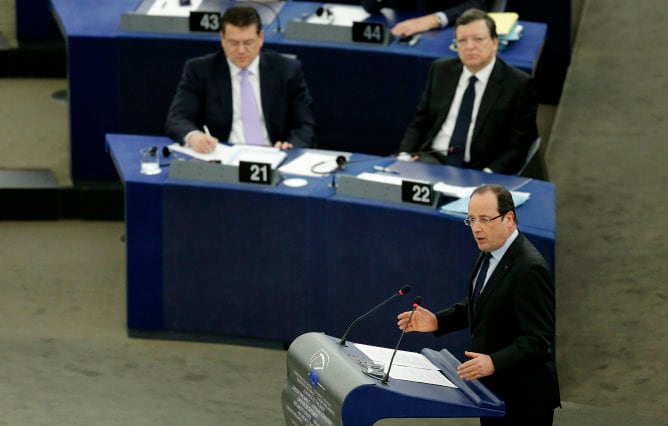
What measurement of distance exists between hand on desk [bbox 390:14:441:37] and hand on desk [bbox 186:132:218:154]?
4.59 ft

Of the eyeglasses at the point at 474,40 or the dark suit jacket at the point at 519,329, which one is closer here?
the dark suit jacket at the point at 519,329

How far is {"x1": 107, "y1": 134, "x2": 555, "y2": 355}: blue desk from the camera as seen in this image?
6168 mm

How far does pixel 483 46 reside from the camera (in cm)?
673

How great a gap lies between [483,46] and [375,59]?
3.23 feet

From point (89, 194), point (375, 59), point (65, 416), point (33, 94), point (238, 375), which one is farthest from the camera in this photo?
point (33, 94)

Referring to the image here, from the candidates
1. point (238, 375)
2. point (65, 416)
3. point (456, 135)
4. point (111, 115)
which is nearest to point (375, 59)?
point (456, 135)

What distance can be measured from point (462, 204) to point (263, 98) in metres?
1.46

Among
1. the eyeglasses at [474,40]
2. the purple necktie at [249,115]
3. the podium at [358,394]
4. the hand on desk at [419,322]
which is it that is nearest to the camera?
the podium at [358,394]

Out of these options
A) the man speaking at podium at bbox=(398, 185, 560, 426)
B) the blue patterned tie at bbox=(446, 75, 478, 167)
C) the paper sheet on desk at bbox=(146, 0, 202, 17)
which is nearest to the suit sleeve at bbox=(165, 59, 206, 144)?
the paper sheet on desk at bbox=(146, 0, 202, 17)

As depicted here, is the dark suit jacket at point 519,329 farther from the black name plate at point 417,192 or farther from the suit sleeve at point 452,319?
the black name plate at point 417,192

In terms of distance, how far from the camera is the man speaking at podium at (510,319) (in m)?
4.73

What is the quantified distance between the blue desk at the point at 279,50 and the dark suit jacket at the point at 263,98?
48 centimetres

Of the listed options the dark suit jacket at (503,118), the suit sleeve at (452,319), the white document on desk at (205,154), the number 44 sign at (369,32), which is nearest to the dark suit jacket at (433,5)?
the number 44 sign at (369,32)

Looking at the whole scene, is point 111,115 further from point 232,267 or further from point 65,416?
point 65,416
